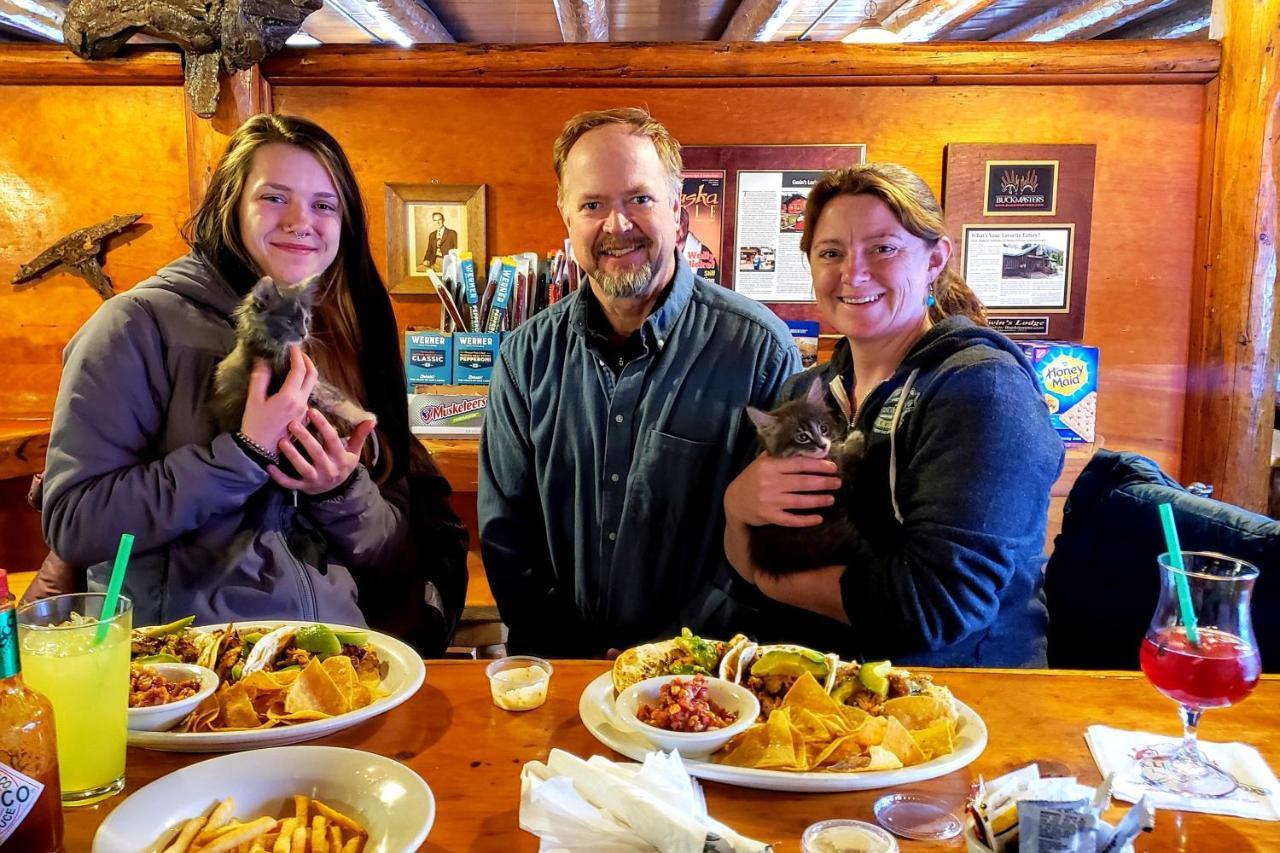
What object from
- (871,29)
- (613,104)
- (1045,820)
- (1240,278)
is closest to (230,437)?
(1045,820)

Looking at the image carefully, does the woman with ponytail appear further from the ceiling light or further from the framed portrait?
the ceiling light

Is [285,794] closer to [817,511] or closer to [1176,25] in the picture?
[817,511]

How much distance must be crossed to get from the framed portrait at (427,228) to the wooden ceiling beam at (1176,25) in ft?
13.4

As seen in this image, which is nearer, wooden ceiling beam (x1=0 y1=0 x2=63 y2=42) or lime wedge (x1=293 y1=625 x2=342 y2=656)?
lime wedge (x1=293 y1=625 x2=342 y2=656)

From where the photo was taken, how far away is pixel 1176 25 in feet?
16.4

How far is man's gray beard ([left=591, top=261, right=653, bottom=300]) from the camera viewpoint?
218cm

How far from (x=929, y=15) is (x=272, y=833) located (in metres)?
4.67

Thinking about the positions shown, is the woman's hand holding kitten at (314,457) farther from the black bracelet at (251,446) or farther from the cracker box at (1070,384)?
the cracker box at (1070,384)

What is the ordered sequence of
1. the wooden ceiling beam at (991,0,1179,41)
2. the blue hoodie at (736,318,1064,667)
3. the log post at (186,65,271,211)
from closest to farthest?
the blue hoodie at (736,318,1064,667) < the log post at (186,65,271,211) < the wooden ceiling beam at (991,0,1179,41)

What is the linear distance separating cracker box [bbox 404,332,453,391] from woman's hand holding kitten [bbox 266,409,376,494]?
50.6 inches

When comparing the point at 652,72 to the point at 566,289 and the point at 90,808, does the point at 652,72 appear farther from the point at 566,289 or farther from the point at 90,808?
the point at 90,808

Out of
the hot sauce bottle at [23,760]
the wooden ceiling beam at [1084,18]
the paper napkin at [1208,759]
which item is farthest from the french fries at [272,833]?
the wooden ceiling beam at [1084,18]

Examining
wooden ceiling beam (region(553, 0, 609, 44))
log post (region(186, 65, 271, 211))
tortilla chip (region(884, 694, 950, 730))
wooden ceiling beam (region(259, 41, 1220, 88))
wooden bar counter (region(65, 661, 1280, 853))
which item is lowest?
wooden bar counter (region(65, 661, 1280, 853))

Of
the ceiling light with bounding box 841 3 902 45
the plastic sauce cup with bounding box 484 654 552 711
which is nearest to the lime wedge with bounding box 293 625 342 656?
the plastic sauce cup with bounding box 484 654 552 711
